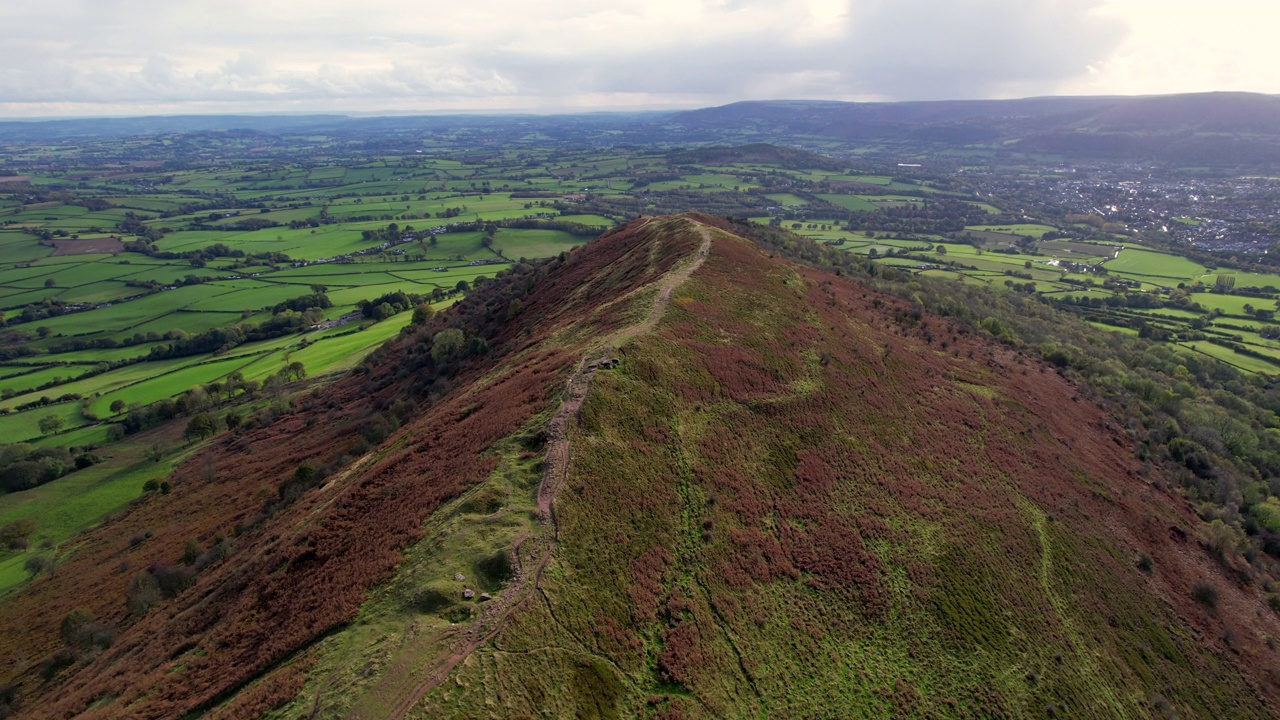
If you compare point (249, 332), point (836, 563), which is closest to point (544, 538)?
point (836, 563)

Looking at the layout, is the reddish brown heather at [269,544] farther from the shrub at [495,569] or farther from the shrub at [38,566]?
the shrub at [495,569]

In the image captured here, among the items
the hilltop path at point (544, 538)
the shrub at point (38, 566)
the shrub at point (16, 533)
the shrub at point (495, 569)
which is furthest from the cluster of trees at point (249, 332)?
the shrub at point (495, 569)

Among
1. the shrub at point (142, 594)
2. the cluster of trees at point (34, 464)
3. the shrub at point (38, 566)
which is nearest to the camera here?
the shrub at point (142, 594)

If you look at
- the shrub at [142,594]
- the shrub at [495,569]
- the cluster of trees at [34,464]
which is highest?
the shrub at [495,569]

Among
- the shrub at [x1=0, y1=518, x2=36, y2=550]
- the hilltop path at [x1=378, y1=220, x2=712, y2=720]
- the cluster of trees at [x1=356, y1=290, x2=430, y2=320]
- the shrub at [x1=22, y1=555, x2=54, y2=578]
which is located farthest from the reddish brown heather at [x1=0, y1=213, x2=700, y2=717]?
the cluster of trees at [x1=356, y1=290, x2=430, y2=320]

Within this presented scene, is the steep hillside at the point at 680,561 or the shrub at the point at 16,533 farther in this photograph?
the shrub at the point at 16,533

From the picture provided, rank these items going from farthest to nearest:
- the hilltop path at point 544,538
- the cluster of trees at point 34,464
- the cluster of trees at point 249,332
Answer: the cluster of trees at point 249,332 < the cluster of trees at point 34,464 < the hilltop path at point 544,538

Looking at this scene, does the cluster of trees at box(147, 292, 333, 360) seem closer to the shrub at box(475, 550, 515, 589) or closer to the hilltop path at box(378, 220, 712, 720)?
the hilltop path at box(378, 220, 712, 720)

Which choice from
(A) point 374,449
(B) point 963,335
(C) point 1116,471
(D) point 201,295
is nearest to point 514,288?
(A) point 374,449
